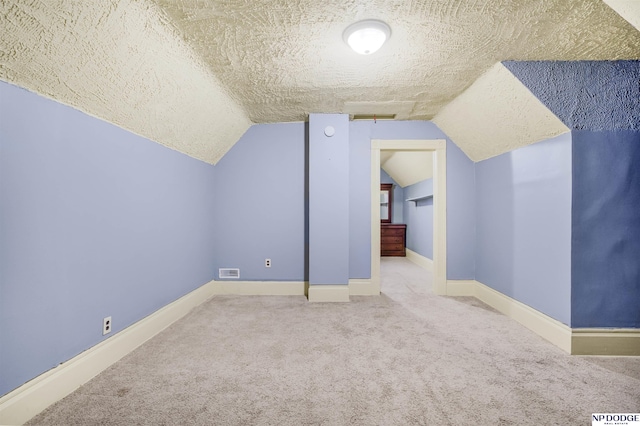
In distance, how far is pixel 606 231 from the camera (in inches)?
77.4

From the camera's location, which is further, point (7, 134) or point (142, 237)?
point (142, 237)

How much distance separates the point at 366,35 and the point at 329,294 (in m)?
2.64

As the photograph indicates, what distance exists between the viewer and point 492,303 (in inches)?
→ 117

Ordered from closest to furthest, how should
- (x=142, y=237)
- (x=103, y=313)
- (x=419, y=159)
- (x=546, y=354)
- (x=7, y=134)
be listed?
1. (x=7, y=134)
2. (x=103, y=313)
3. (x=546, y=354)
4. (x=142, y=237)
5. (x=419, y=159)

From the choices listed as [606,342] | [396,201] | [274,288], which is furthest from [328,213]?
[396,201]

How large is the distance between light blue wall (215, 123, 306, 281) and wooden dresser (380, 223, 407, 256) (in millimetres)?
3521

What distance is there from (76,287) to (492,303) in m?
3.80

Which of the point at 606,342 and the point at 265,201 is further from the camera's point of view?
the point at 265,201

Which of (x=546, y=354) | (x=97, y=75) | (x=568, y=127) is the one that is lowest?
(x=546, y=354)

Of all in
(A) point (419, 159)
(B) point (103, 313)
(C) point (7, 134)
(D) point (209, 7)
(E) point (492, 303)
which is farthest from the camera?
(A) point (419, 159)

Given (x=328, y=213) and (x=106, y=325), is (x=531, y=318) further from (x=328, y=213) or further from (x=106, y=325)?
(x=106, y=325)

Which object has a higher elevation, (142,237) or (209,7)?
(209,7)

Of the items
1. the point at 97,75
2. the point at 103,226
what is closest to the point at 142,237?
the point at 103,226

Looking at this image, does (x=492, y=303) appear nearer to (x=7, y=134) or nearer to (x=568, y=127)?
(x=568, y=127)
